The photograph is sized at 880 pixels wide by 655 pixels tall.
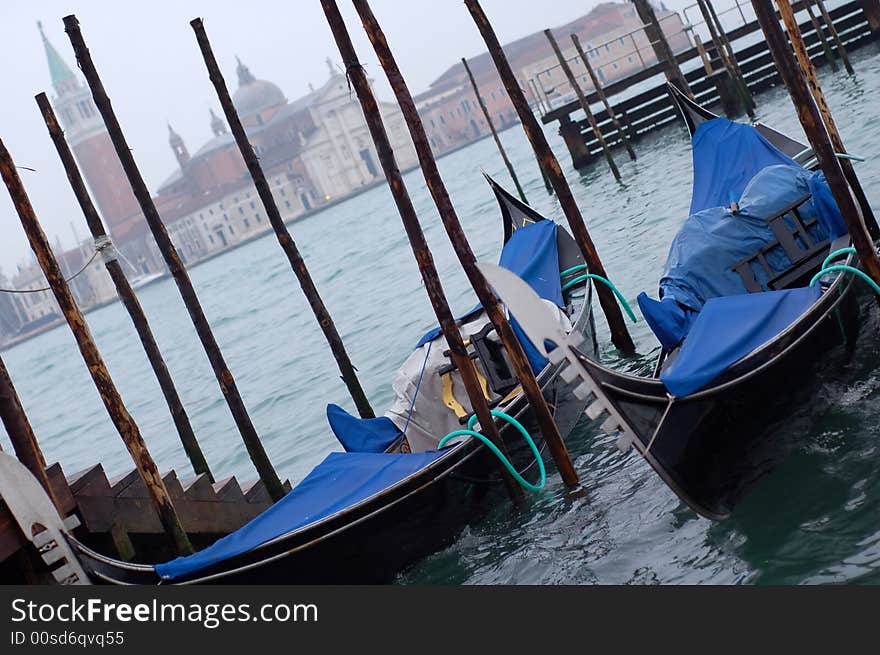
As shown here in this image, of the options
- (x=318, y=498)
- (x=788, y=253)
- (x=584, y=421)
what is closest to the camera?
(x=318, y=498)

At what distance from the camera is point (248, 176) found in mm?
49312

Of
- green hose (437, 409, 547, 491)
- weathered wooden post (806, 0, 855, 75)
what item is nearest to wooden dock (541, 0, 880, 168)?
weathered wooden post (806, 0, 855, 75)

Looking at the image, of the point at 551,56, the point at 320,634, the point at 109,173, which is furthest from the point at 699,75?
the point at 109,173

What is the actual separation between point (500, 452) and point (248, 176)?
154ft

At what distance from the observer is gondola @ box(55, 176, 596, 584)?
10.2ft

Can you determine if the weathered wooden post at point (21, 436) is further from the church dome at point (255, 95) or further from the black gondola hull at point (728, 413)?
the church dome at point (255, 95)

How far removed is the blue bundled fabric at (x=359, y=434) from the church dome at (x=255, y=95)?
52.3 m

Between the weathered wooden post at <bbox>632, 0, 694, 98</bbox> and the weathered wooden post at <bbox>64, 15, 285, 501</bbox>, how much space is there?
617 centimetres

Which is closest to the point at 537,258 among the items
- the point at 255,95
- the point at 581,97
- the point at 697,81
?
the point at 581,97

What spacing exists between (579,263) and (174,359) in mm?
12601

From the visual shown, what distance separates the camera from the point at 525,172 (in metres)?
20.4

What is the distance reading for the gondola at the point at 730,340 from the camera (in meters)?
2.87

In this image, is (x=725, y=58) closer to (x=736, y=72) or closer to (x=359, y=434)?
(x=736, y=72)

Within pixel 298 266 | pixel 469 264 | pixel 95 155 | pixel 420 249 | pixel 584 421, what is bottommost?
pixel 584 421
